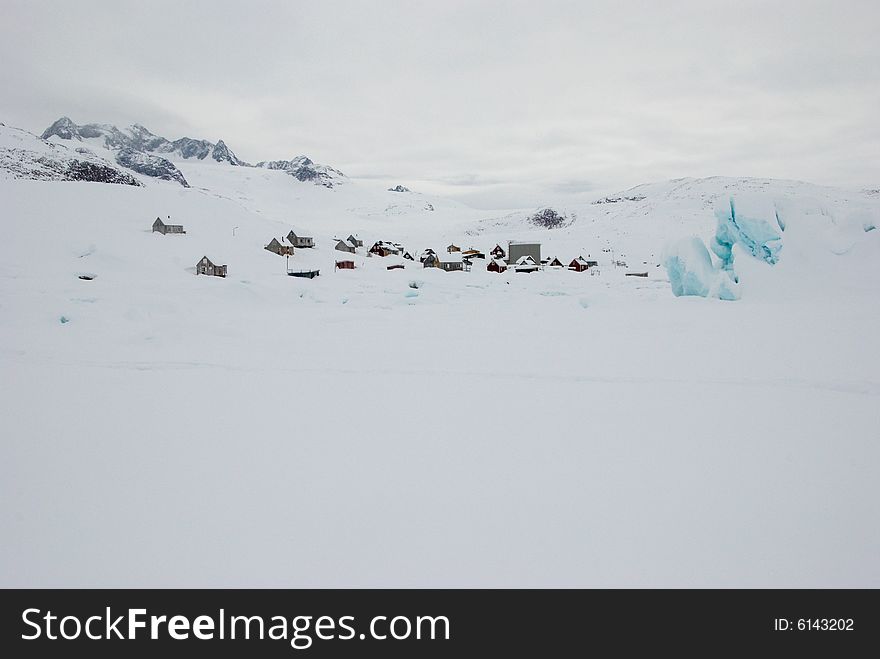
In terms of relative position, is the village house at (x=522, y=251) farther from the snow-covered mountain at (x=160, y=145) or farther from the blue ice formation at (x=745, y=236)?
the snow-covered mountain at (x=160, y=145)

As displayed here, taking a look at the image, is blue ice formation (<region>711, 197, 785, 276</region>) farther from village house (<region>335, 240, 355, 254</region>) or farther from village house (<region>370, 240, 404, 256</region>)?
village house (<region>335, 240, 355, 254</region>)

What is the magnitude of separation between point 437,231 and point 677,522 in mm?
76832

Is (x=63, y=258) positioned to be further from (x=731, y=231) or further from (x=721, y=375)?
(x=731, y=231)

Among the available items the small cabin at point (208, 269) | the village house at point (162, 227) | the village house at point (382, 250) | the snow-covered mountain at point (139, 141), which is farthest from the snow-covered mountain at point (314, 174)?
the small cabin at point (208, 269)

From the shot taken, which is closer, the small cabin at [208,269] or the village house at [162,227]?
the small cabin at [208,269]

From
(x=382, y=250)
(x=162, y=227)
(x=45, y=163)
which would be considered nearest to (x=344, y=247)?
(x=382, y=250)

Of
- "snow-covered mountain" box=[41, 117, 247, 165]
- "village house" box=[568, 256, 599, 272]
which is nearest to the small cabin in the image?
"village house" box=[568, 256, 599, 272]

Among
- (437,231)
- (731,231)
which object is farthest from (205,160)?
(731,231)

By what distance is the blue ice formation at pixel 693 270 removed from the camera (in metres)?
18.7

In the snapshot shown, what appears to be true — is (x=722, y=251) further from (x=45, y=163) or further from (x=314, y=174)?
(x=314, y=174)

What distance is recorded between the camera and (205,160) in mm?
150875

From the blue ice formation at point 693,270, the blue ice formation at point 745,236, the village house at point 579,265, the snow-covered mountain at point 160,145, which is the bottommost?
the blue ice formation at point 693,270

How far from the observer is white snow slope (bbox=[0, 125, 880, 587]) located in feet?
12.6

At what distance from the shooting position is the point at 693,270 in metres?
19.0
